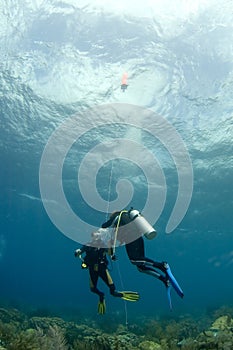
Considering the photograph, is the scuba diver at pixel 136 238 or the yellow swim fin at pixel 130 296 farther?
the yellow swim fin at pixel 130 296

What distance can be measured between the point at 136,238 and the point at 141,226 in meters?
0.52

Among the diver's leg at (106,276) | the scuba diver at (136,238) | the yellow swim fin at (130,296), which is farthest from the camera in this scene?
the diver's leg at (106,276)

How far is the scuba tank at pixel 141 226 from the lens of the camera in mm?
7984

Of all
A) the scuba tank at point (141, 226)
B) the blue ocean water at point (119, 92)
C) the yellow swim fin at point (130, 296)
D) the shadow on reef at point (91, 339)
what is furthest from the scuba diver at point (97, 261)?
the shadow on reef at point (91, 339)

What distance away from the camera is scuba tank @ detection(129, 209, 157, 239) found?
7.98 metres

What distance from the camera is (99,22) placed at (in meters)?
16.3

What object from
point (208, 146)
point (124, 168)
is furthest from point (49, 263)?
point (208, 146)

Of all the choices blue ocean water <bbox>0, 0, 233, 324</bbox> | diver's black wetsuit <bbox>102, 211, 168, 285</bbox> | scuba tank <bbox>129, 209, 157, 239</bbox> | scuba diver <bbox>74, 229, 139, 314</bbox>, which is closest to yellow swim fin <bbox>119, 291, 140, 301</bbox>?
scuba diver <bbox>74, 229, 139, 314</bbox>

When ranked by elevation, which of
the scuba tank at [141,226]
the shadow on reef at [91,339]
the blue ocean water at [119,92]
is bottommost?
the shadow on reef at [91,339]

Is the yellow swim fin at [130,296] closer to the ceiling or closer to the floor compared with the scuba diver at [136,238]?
closer to the floor

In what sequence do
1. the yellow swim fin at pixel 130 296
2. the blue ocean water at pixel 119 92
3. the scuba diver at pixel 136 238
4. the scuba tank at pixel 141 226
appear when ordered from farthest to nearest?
1. the blue ocean water at pixel 119 92
2. the yellow swim fin at pixel 130 296
3. the scuba diver at pixel 136 238
4. the scuba tank at pixel 141 226

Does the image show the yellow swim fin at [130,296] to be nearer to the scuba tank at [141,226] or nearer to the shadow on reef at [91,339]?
the scuba tank at [141,226]

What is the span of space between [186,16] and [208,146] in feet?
37.1

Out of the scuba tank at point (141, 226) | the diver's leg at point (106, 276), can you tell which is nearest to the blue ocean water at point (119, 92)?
the diver's leg at point (106, 276)
